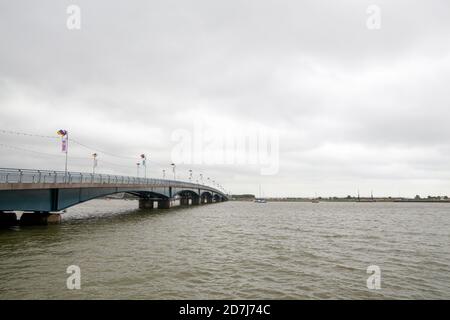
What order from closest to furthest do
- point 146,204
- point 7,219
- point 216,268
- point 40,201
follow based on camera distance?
point 216,268 → point 40,201 → point 7,219 → point 146,204

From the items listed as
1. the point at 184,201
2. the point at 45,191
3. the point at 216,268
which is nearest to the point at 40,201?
the point at 45,191

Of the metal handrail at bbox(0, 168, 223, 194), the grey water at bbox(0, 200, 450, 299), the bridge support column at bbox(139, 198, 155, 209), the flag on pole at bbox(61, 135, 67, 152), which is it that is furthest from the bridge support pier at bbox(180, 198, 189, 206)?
the grey water at bbox(0, 200, 450, 299)

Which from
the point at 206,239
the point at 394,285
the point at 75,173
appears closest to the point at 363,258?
the point at 394,285

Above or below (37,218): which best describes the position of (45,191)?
above

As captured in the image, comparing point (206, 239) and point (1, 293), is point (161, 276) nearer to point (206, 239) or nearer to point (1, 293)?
point (1, 293)

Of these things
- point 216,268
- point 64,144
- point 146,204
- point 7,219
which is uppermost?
point 64,144

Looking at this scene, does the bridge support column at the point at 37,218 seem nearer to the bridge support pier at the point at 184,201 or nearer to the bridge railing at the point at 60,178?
the bridge railing at the point at 60,178

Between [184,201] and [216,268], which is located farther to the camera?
[184,201]

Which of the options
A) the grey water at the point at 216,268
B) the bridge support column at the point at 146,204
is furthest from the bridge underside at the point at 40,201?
the bridge support column at the point at 146,204

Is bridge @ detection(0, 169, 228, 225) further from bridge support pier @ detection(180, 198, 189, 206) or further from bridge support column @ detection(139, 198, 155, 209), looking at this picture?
bridge support pier @ detection(180, 198, 189, 206)

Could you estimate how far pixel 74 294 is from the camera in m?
11.2

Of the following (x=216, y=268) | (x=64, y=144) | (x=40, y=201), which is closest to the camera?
(x=216, y=268)

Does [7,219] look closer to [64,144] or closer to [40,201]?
[40,201]
